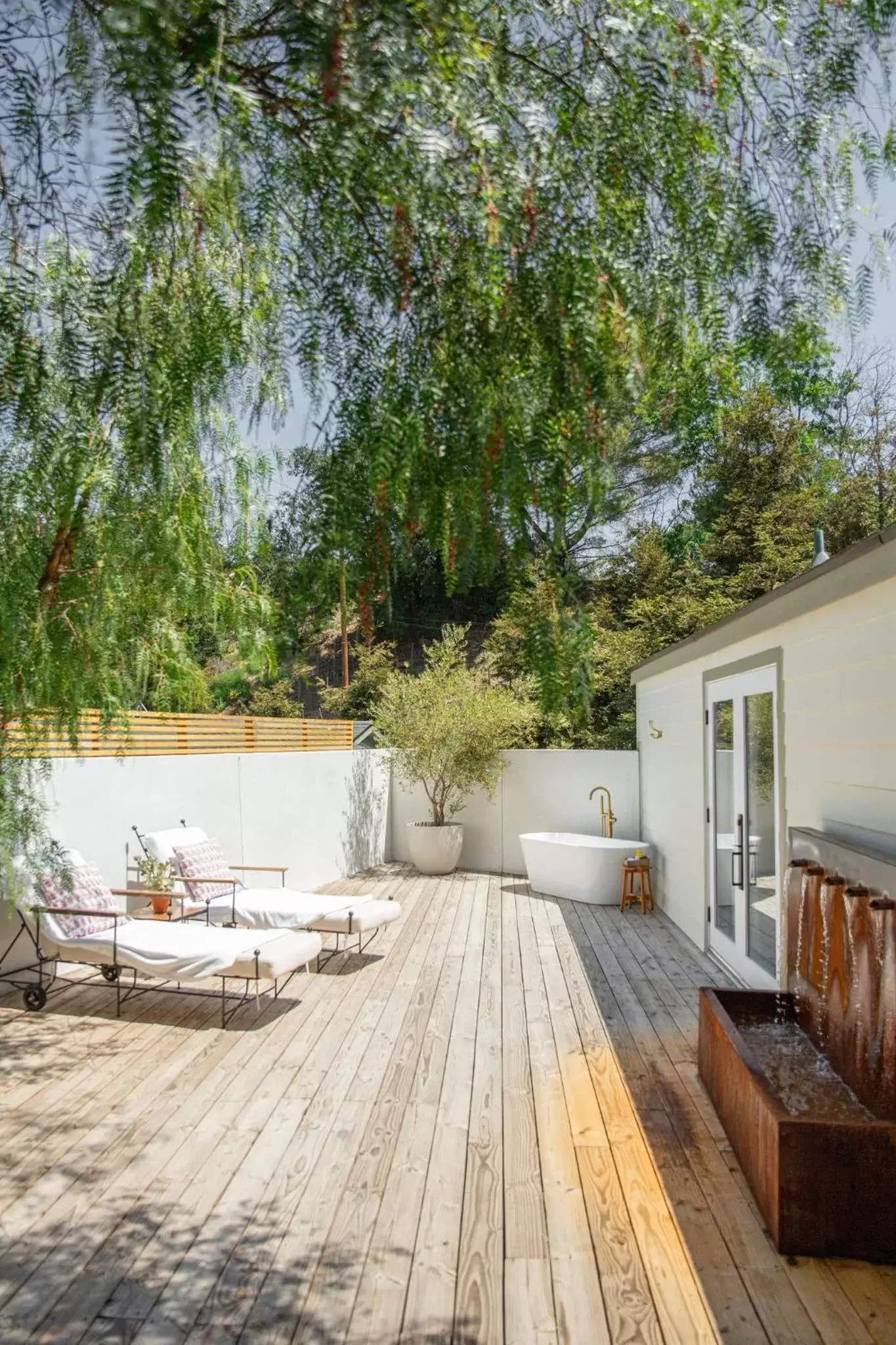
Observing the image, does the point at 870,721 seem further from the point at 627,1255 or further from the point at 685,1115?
the point at 627,1255

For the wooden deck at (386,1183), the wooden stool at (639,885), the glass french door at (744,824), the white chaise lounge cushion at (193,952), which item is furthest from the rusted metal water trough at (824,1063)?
the wooden stool at (639,885)

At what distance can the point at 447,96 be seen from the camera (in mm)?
1989

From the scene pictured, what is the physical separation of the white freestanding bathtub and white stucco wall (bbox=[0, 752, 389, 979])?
6.43ft

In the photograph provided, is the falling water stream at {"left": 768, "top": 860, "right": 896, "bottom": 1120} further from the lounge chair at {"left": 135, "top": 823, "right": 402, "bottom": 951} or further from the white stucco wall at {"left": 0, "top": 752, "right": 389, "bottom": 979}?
the white stucco wall at {"left": 0, "top": 752, "right": 389, "bottom": 979}

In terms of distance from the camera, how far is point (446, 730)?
1025cm

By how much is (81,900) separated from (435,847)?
5.45 meters

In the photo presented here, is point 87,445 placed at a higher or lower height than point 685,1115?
higher

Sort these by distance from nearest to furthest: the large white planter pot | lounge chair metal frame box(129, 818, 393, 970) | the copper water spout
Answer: lounge chair metal frame box(129, 818, 393, 970) < the copper water spout < the large white planter pot

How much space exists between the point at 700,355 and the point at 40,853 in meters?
2.80

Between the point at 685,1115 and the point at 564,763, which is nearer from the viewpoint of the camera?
the point at 685,1115

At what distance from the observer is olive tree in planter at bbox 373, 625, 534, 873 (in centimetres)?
1026

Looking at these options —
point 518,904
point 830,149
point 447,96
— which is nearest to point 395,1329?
point 447,96

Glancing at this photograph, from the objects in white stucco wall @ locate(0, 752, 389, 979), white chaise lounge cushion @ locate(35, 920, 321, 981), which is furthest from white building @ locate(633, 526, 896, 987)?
white stucco wall @ locate(0, 752, 389, 979)

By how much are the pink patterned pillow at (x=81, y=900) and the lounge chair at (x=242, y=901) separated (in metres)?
0.72
